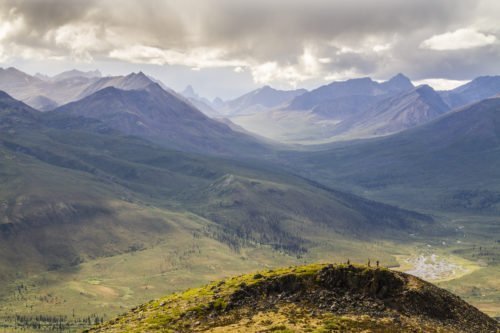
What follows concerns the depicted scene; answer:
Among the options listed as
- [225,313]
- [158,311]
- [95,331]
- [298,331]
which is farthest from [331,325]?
[95,331]

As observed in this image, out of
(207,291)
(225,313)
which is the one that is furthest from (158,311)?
(225,313)

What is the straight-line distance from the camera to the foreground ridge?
287ft

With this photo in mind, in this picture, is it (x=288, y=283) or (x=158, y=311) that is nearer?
(x=288, y=283)

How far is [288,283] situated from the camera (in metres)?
101

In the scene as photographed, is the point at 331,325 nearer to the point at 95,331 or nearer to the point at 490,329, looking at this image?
the point at 490,329

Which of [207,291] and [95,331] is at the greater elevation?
[207,291]

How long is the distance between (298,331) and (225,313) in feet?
60.1

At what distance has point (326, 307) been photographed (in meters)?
92.5

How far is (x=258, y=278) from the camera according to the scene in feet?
348

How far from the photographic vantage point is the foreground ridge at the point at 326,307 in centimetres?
8756

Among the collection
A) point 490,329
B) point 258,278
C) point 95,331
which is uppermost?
point 258,278

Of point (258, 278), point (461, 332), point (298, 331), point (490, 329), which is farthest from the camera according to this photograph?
point (258, 278)

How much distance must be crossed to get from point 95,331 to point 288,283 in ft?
152

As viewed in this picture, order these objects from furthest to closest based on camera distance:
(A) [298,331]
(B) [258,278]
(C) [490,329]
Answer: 1. (B) [258,278]
2. (C) [490,329]
3. (A) [298,331]
